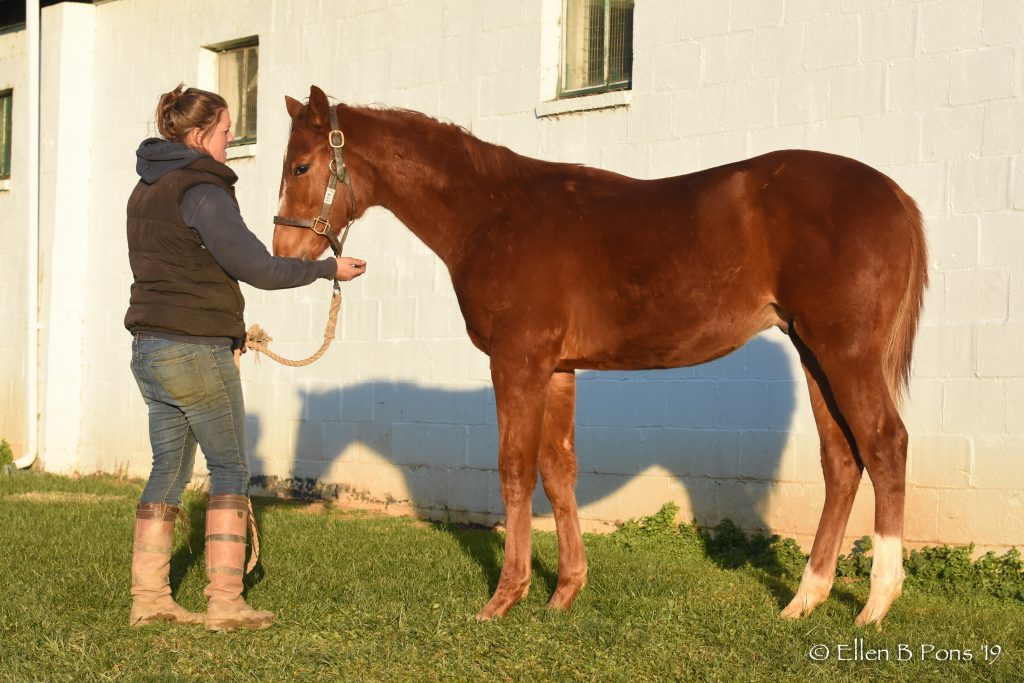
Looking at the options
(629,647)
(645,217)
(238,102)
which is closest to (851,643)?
(629,647)

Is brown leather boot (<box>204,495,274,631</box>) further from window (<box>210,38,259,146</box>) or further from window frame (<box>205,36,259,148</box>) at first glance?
window (<box>210,38,259,146</box>)

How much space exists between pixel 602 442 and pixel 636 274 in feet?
10.4

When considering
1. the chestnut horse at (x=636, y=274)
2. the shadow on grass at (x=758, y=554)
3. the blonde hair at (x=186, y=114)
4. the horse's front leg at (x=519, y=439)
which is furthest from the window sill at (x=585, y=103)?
the blonde hair at (x=186, y=114)

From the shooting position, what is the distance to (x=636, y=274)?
210 inches

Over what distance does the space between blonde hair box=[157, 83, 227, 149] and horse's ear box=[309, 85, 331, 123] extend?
0.62 meters

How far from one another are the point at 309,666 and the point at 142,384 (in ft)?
4.81

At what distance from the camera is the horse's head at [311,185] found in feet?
18.4

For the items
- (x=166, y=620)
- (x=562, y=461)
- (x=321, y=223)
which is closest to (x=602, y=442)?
(x=562, y=461)

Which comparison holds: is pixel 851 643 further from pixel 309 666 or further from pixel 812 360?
pixel 309 666

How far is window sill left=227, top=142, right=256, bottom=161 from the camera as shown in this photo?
10.7m

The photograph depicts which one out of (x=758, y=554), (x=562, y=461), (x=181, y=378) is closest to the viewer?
(x=181, y=378)

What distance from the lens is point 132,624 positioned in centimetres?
501

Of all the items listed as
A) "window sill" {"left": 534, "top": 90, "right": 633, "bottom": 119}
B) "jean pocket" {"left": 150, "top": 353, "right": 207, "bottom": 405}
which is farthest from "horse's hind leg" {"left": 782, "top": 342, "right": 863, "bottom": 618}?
"window sill" {"left": 534, "top": 90, "right": 633, "bottom": 119}

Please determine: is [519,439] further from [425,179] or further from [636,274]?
[425,179]
